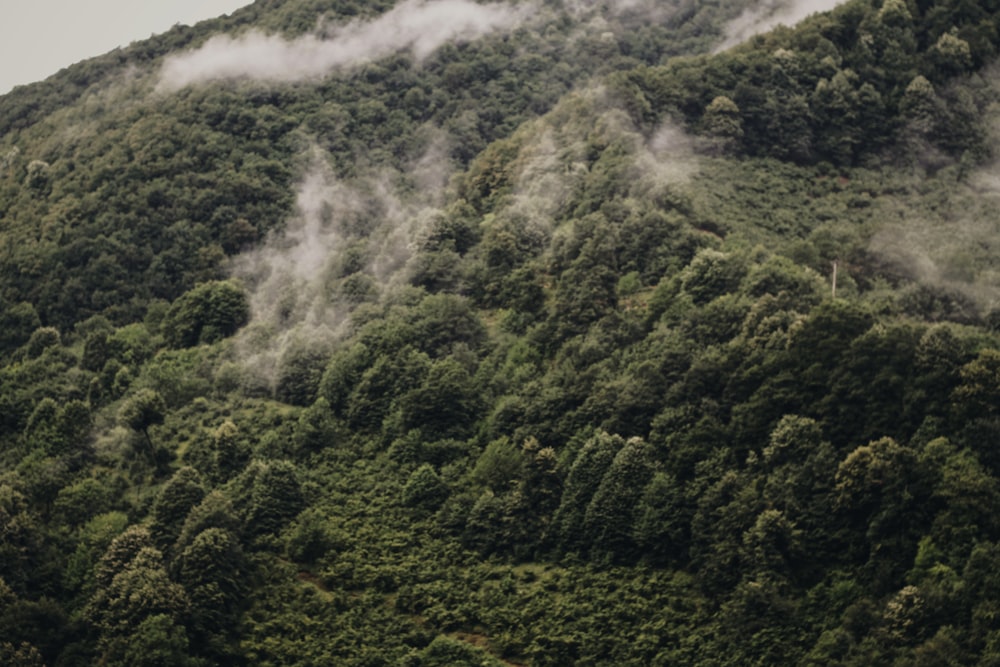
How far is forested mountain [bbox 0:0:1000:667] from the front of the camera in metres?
58.5

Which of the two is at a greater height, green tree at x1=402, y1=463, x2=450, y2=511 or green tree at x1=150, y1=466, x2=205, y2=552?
green tree at x1=150, y1=466, x2=205, y2=552

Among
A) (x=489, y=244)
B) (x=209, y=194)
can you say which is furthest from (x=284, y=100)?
(x=489, y=244)

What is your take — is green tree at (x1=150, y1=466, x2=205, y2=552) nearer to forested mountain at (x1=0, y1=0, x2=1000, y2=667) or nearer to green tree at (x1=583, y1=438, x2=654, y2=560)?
forested mountain at (x1=0, y1=0, x2=1000, y2=667)

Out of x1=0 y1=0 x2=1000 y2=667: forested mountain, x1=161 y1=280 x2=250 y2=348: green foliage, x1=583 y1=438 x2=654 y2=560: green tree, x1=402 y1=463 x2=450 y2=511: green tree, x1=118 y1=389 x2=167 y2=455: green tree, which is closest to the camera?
x1=0 y1=0 x2=1000 y2=667: forested mountain

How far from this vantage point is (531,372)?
71625 mm

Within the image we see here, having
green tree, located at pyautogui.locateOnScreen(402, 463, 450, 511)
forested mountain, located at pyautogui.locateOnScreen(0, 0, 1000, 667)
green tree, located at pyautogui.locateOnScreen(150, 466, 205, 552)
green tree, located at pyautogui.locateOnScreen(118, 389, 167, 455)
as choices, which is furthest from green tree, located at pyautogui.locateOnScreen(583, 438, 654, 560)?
green tree, located at pyautogui.locateOnScreen(118, 389, 167, 455)

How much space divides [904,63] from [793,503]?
3694cm

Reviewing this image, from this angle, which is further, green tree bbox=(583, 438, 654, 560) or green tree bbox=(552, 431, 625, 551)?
green tree bbox=(552, 431, 625, 551)

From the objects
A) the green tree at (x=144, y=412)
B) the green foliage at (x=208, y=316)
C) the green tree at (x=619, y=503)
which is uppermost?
the green foliage at (x=208, y=316)

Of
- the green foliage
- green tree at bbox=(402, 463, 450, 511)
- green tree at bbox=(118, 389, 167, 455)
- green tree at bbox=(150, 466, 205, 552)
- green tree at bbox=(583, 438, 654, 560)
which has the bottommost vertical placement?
green tree at bbox=(583, 438, 654, 560)

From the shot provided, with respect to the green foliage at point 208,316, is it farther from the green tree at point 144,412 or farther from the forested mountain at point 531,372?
the green tree at point 144,412

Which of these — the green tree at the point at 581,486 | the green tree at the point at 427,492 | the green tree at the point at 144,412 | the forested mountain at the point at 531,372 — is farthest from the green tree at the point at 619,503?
the green tree at the point at 144,412

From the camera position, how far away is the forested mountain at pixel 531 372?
58469 mm

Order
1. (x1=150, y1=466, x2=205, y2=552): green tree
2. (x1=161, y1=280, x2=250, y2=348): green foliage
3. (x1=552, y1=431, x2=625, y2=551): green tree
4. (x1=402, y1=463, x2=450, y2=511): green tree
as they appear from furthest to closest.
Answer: (x1=161, y1=280, x2=250, y2=348): green foliage, (x1=402, y1=463, x2=450, y2=511): green tree, (x1=150, y1=466, x2=205, y2=552): green tree, (x1=552, y1=431, x2=625, y2=551): green tree
